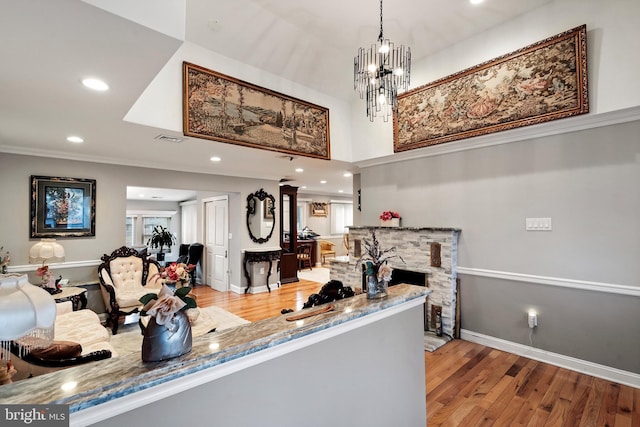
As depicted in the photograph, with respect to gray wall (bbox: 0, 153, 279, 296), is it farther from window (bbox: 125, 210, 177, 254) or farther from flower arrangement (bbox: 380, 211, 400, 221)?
window (bbox: 125, 210, 177, 254)

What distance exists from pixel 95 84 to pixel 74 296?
2.97 m

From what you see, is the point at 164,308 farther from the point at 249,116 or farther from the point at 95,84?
the point at 249,116

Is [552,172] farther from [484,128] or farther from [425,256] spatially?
[425,256]

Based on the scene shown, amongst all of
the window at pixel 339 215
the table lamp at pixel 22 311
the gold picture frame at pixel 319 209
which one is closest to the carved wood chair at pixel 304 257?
the gold picture frame at pixel 319 209

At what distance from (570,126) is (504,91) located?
73 cm

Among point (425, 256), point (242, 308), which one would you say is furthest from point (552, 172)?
point (242, 308)

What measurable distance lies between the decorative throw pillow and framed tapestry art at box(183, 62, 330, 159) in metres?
2.18

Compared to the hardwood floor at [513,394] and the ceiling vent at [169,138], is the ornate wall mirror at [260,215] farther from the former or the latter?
the hardwood floor at [513,394]

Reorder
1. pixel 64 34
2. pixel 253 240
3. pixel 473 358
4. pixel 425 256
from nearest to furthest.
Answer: pixel 64 34 → pixel 473 358 → pixel 425 256 → pixel 253 240

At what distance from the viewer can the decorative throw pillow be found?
171 centimetres

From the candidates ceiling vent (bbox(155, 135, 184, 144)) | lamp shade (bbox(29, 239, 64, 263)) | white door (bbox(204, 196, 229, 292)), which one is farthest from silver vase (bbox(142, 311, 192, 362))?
white door (bbox(204, 196, 229, 292))

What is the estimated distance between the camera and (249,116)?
370 cm

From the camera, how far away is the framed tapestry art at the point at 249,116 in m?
3.25

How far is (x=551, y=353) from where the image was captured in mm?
3109
